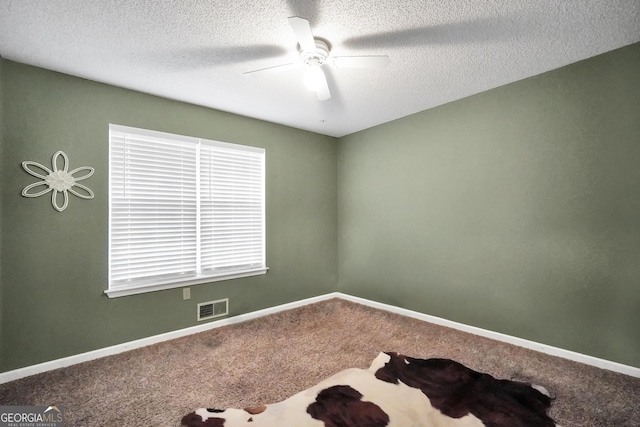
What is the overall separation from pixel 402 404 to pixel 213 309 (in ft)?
7.34

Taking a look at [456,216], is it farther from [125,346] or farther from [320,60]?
[125,346]

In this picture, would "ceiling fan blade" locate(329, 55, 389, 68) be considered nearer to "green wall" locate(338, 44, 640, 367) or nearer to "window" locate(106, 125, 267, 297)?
"green wall" locate(338, 44, 640, 367)

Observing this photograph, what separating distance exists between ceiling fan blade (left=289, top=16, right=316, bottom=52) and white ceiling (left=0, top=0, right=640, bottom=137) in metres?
0.18

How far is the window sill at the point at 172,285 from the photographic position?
267 cm

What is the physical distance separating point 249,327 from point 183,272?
3.13ft

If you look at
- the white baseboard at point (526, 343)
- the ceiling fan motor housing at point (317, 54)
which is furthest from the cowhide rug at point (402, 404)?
the ceiling fan motor housing at point (317, 54)

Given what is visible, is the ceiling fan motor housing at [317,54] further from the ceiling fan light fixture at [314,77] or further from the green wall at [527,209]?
the green wall at [527,209]

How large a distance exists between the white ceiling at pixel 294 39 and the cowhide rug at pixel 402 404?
2524mm

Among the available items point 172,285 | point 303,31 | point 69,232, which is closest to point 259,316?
point 172,285

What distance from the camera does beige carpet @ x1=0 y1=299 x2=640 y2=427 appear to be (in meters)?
1.87

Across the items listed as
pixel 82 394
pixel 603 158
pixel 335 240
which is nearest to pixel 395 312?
pixel 335 240

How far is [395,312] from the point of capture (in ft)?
12.1

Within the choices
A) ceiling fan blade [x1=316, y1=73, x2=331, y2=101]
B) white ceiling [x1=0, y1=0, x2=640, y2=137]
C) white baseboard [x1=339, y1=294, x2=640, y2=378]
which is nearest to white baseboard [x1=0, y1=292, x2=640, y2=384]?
white baseboard [x1=339, y1=294, x2=640, y2=378]

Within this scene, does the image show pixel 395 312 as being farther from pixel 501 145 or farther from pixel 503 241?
pixel 501 145
